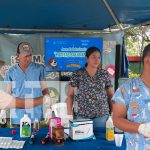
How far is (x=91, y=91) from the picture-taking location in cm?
299

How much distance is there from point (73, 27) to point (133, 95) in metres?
2.69

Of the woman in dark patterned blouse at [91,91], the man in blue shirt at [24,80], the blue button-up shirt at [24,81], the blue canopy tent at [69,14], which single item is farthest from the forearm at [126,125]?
the blue button-up shirt at [24,81]

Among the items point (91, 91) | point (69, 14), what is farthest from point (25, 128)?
point (69, 14)

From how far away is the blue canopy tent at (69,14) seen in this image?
293cm

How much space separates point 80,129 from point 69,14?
1.64 m

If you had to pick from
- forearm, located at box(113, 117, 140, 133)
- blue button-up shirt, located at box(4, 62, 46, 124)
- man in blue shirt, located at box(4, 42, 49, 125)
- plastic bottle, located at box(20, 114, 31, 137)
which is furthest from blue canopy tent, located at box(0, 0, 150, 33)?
forearm, located at box(113, 117, 140, 133)

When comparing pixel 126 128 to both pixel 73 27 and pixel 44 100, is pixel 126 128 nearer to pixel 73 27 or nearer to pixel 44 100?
pixel 44 100

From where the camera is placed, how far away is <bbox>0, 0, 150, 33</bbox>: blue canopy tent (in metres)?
2.93

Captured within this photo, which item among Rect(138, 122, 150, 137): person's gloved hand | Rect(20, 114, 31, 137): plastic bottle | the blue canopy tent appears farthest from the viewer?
the blue canopy tent

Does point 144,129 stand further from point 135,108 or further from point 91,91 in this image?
point 91,91

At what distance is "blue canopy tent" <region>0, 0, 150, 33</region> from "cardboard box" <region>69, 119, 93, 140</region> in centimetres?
121

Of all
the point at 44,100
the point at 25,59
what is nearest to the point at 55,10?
the point at 25,59

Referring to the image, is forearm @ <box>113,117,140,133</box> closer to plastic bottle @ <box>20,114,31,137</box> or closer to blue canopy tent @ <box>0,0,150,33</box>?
plastic bottle @ <box>20,114,31,137</box>

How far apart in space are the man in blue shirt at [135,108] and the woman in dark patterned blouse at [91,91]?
1164mm
